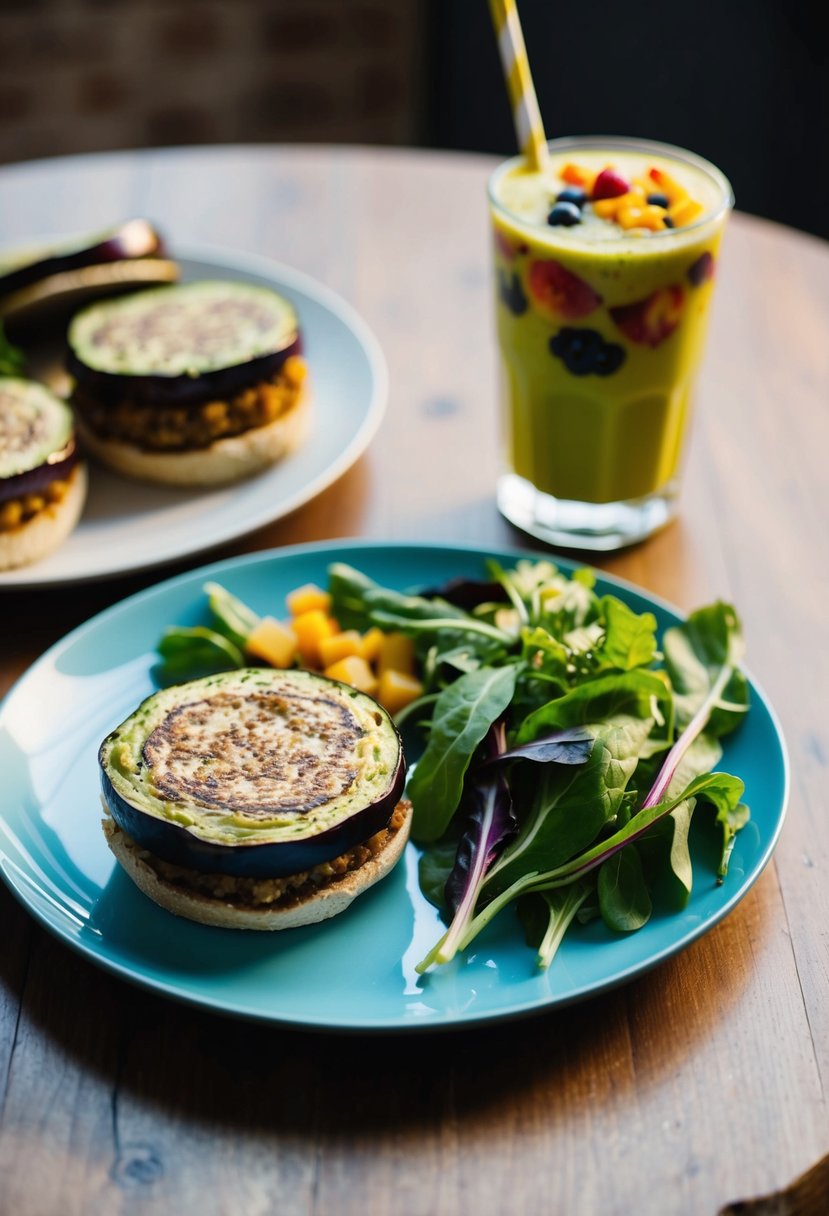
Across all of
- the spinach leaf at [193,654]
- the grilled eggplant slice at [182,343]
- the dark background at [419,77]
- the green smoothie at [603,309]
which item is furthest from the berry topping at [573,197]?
the dark background at [419,77]

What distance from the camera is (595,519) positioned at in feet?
6.61

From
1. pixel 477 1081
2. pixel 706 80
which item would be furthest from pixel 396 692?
pixel 706 80

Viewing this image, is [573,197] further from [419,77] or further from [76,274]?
[419,77]

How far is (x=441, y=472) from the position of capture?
221 cm

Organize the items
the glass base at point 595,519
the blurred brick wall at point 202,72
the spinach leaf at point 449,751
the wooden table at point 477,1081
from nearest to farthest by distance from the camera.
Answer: the wooden table at point 477,1081, the spinach leaf at point 449,751, the glass base at point 595,519, the blurred brick wall at point 202,72

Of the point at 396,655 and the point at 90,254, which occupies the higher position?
the point at 90,254

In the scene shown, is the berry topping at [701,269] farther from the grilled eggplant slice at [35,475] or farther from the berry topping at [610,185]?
the grilled eggplant slice at [35,475]

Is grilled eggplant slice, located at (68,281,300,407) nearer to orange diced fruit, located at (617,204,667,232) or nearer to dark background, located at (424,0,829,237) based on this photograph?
orange diced fruit, located at (617,204,667,232)

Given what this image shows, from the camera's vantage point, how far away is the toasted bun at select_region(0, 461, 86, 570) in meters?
1.85

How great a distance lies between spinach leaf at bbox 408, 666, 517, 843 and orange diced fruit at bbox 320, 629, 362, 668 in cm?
22

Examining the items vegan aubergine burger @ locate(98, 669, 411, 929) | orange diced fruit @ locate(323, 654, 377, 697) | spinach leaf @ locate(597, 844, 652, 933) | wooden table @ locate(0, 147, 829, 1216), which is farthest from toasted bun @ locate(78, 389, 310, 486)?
spinach leaf @ locate(597, 844, 652, 933)

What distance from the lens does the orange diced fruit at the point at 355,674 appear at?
5.33ft

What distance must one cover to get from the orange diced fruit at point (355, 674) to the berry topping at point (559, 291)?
59 cm

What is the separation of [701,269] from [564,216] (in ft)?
0.68
